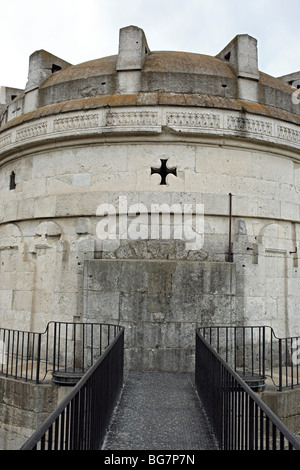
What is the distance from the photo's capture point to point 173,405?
547cm

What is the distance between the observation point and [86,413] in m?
3.69

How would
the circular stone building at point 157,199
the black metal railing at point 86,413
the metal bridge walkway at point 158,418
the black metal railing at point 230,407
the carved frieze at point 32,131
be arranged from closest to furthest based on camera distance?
the black metal railing at point 86,413 → the black metal railing at point 230,407 → the metal bridge walkway at point 158,418 → the circular stone building at point 157,199 → the carved frieze at point 32,131

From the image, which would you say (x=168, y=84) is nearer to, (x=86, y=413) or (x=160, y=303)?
(x=160, y=303)

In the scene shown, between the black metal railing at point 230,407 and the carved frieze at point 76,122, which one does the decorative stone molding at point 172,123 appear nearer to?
the carved frieze at point 76,122

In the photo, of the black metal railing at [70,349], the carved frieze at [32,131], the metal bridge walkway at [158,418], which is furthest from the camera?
the carved frieze at [32,131]

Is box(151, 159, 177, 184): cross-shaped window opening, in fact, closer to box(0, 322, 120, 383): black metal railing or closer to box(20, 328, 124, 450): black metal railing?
box(0, 322, 120, 383): black metal railing

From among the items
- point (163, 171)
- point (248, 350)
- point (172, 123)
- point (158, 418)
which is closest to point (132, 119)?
point (172, 123)

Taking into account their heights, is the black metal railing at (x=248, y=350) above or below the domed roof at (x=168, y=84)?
below

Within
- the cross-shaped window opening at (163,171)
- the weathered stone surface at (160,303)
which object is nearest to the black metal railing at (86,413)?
the weathered stone surface at (160,303)

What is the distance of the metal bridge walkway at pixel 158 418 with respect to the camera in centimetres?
433

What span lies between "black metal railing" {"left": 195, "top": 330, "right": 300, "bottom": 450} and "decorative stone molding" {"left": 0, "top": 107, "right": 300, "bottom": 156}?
15.1 ft

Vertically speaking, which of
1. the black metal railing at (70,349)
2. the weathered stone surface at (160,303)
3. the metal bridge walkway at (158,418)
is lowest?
the metal bridge walkway at (158,418)

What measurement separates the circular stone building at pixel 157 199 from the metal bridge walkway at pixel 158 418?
1.18 metres

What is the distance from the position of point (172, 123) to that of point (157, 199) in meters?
1.56
